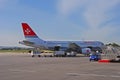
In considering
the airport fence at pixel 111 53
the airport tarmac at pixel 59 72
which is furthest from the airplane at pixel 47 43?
the airport tarmac at pixel 59 72

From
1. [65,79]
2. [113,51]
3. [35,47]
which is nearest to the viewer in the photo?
[65,79]

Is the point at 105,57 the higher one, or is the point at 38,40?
the point at 38,40

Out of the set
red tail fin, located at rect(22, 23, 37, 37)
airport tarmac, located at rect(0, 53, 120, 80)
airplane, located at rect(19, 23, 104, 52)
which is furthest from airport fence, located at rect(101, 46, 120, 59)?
red tail fin, located at rect(22, 23, 37, 37)

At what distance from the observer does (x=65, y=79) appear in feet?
50.9

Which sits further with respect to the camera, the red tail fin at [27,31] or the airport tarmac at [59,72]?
the red tail fin at [27,31]

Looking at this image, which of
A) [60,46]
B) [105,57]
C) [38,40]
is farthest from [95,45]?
[105,57]

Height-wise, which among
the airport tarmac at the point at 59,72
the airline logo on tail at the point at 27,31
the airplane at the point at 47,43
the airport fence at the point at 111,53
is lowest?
the airport tarmac at the point at 59,72

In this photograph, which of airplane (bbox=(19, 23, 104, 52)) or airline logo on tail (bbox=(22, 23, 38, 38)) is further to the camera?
airplane (bbox=(19, 23, 104, 52))

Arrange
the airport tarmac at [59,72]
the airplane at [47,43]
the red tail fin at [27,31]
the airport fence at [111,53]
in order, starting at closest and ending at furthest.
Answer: the airport tarmac at [59,72]
the airport fence at [111,53]
the red tail fin at [27,31]
the airplane at [47,43]

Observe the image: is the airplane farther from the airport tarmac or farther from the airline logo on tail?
the airport tarmac

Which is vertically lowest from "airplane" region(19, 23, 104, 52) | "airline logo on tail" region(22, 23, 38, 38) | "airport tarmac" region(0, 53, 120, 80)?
"airport tarmac" region(0, 53, 120, 80)

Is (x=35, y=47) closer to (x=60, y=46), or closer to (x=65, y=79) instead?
(x=60, y=46)

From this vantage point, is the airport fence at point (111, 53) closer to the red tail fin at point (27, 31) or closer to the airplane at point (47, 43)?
the airplane at point (47, 43)

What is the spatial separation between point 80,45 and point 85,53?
3.60 meters
